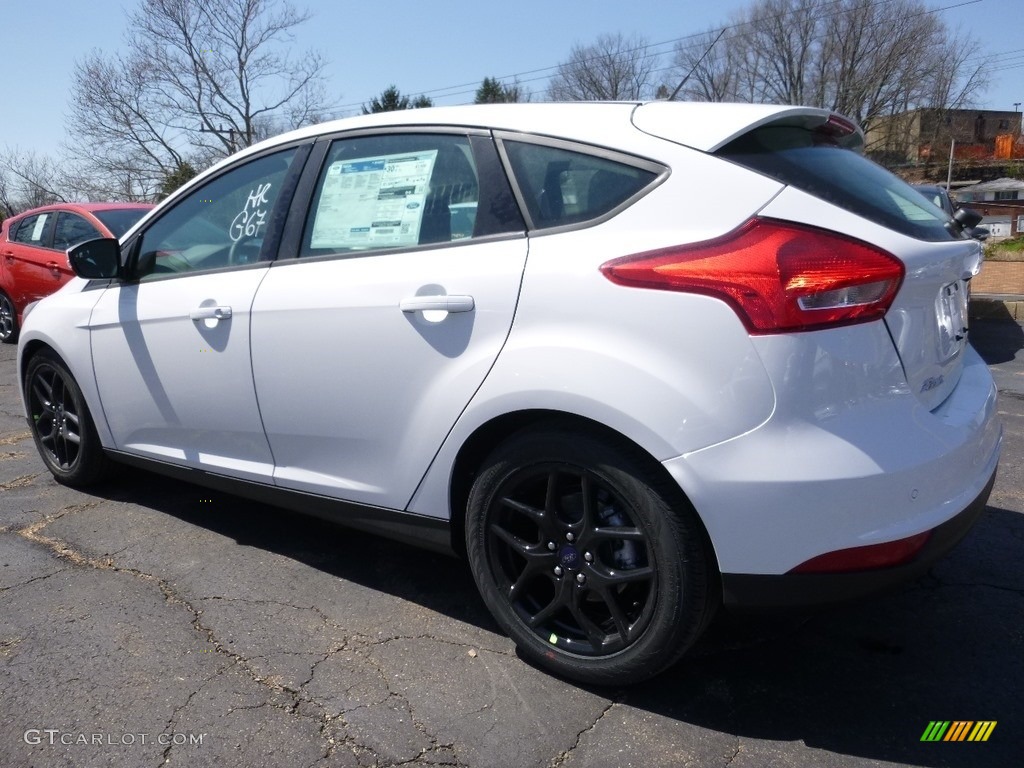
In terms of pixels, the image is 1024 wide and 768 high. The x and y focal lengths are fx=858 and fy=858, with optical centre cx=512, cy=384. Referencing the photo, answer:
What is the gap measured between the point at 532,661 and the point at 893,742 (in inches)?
39.4

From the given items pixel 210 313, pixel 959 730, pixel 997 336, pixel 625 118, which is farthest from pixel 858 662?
pixel 997 336

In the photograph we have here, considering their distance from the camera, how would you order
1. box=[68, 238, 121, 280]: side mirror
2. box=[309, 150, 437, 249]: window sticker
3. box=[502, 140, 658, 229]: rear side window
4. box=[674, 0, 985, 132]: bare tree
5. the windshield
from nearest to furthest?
box=[502, 140, 658, 229]: rear side window < box=[309, 150, 437, 249]: window sticker < box=[68, 238, 121, 280]: side mirror < the windshield < box=[674, 0, 985, 132]: bare tree

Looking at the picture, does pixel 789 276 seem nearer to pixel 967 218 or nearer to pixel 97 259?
pixel 967 218

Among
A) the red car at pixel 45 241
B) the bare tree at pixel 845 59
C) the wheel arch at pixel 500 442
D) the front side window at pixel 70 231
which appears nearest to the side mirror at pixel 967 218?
the wheel arch at pixel 500 442

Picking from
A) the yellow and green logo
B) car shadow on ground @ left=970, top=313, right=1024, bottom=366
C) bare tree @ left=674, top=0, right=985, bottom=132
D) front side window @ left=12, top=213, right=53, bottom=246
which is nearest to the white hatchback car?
the yellow and green logo

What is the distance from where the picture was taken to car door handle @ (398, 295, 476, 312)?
2436 mm

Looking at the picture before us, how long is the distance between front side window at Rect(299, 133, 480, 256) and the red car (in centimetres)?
638

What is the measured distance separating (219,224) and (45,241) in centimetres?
720

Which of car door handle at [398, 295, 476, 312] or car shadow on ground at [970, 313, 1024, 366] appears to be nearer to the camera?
car door handle at [398, 295, 476, 312]

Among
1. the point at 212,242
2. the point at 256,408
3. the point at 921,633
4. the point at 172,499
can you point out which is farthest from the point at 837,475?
the point at 172,499

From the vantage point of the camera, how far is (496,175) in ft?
8.39

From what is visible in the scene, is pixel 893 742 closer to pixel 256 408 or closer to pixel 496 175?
pixel 496 175

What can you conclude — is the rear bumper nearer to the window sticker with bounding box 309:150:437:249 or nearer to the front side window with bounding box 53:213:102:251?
the window sticker with bounding box 309:150:437:249

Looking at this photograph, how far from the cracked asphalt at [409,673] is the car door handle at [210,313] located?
978 millimetres
